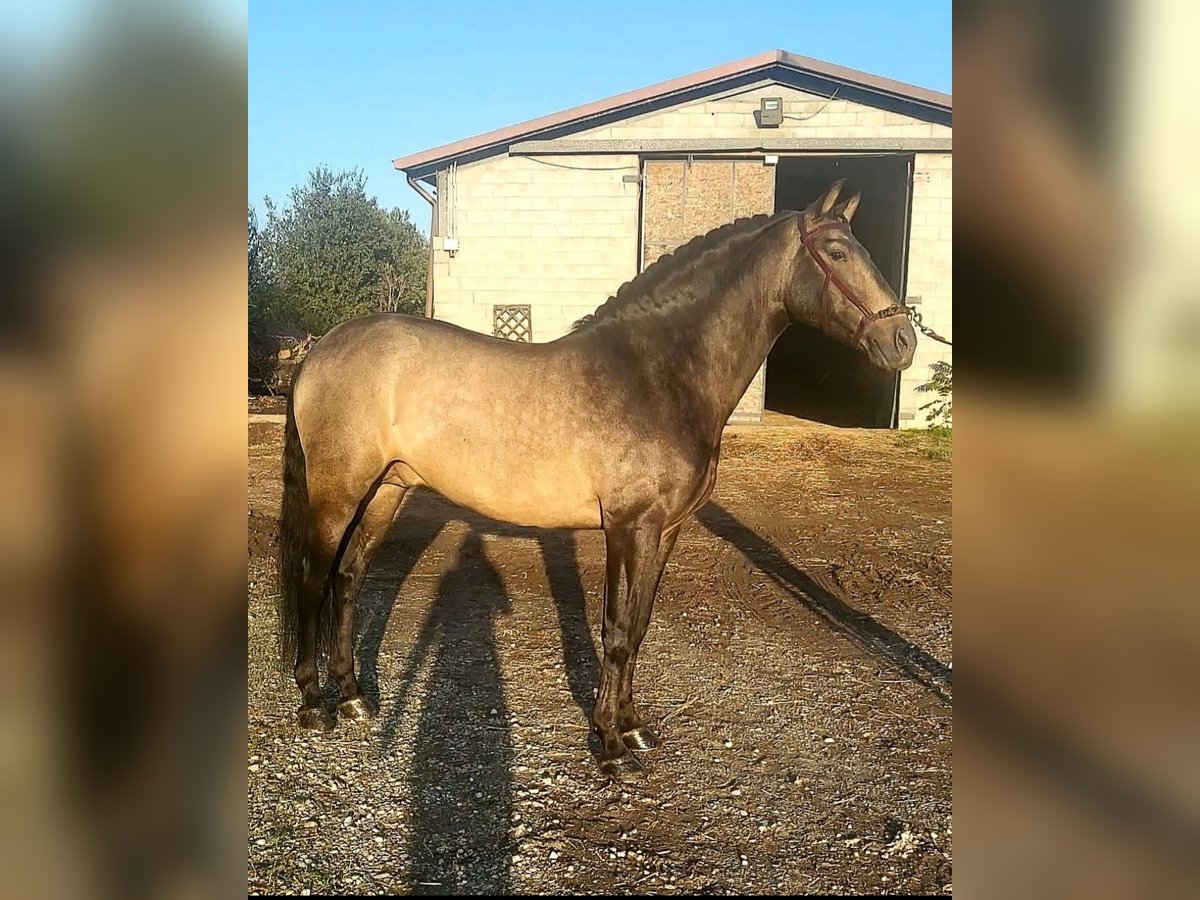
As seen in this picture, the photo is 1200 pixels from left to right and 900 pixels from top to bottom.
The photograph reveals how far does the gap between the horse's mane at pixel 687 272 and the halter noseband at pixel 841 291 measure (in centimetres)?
22

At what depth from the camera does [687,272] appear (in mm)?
3062

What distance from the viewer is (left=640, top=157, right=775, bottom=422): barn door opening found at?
12.0 metres

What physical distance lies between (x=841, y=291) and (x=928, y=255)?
997 centimetres

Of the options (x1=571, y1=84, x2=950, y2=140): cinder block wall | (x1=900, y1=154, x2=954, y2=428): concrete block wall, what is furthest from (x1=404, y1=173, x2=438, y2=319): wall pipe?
(x1=900, y1=154, x2=954, y2=428): concrete block wall

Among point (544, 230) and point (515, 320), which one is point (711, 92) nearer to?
point (544, 230)

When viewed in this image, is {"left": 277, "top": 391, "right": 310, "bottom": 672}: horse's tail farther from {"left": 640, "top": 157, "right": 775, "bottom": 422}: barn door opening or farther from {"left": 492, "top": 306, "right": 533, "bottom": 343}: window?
{"left": 640, "top": 157, "right": 775, "bottom": 422}: barn door opening

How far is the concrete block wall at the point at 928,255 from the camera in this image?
37.2 ft

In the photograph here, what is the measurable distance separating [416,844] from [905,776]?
76.7 inches

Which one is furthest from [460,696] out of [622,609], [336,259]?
[336,259]

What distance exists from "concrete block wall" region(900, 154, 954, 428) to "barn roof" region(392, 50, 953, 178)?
2.71 feet
